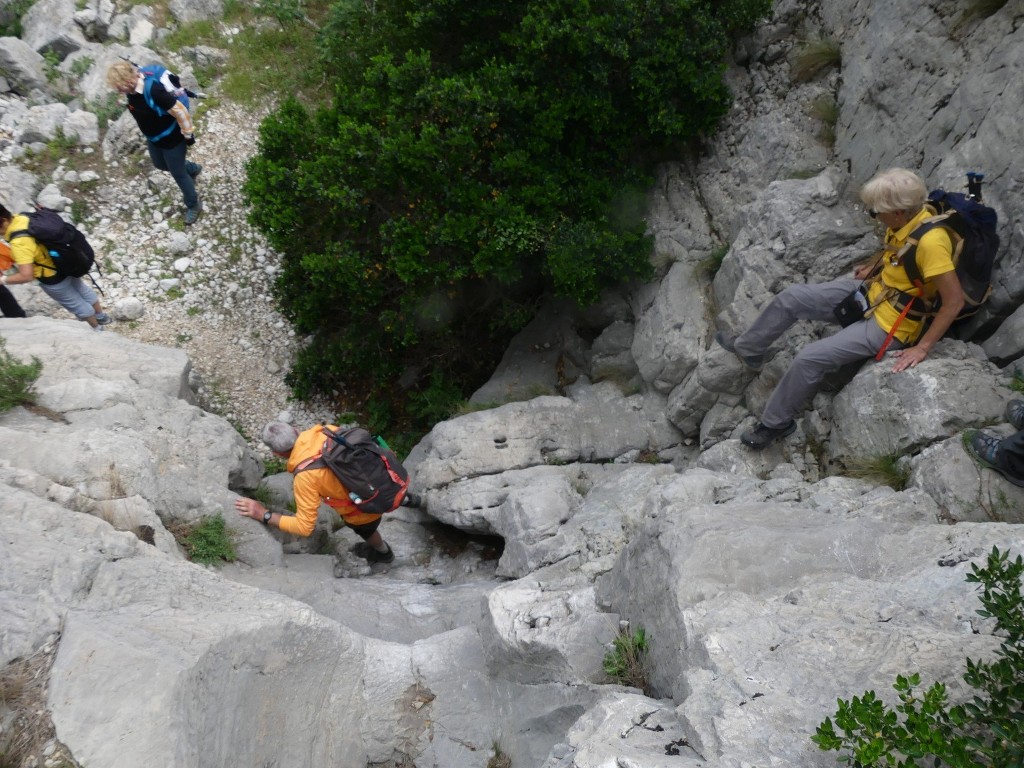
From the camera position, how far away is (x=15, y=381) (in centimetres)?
614

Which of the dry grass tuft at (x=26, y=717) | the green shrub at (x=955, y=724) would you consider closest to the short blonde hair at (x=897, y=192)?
the green shrub at (x=955, y=724)

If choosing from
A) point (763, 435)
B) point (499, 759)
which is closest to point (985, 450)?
point (763, 435)

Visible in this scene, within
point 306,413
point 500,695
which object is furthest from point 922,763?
point 306,413

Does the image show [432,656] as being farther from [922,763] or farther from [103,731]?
[922,763]

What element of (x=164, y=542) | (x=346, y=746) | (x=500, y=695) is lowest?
(x=164, y=542)

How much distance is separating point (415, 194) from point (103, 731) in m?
6.38

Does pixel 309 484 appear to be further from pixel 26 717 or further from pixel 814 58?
pixel 814 58

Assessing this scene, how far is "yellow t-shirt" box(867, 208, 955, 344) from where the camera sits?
521cm

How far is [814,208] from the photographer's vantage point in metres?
7.30

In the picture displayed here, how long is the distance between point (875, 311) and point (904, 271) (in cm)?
47

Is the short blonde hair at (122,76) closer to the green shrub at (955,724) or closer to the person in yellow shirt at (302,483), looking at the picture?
the person in yellow shirt at (302,483)

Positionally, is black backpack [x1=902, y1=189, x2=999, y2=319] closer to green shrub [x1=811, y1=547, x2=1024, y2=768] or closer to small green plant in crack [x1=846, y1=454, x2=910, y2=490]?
small green plant in crack [x1=846, y1=454, x2=910, y2=490]

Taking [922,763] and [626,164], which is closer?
[922,763]

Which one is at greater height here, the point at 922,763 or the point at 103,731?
the point at 922,763
